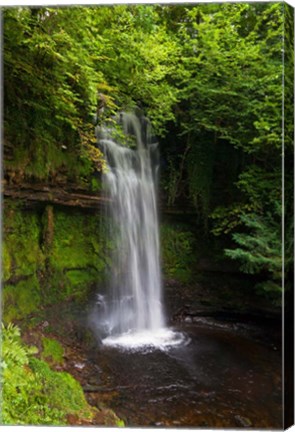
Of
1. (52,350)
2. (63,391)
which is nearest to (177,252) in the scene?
(52,350)

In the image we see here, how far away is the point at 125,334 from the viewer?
365 cm

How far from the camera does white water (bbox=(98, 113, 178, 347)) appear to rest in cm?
345

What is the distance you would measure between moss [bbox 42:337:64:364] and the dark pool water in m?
0.28

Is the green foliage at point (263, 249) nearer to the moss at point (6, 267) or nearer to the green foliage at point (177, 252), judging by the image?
the green foliage at point (177, 252)

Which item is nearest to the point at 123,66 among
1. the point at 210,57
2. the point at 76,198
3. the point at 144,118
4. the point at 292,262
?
the point at 144,118

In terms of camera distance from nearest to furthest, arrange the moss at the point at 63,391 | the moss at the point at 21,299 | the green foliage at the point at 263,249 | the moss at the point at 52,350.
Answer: the green foliage at the point at 263,249 < the moss at the point at 63,391 < the moss at the point at 52,350 < the moss at the point at 21,299

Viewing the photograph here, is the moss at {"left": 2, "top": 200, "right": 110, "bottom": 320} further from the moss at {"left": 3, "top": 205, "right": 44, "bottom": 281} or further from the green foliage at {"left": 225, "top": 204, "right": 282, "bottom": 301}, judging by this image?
the green foliage at {"left": 225, "top": 204, "right": 282, "bottom": 301}

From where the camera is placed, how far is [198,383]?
326 centimetres

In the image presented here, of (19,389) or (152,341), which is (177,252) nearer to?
(152,341)

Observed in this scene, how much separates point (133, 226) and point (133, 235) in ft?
0.26

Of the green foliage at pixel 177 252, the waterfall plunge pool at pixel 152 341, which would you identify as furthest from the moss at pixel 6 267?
the green foliage at pixel 177 252

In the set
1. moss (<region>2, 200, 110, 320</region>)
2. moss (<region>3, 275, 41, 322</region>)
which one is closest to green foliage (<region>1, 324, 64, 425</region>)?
moss (<region>3, 275, 41, 322</region>)

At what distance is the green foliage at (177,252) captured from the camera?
340cm

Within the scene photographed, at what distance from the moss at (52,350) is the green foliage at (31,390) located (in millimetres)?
59
